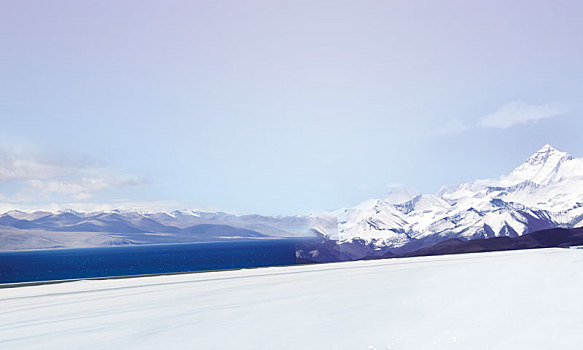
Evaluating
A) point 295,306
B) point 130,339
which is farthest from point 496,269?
point 130,339

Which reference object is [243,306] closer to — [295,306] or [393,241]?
[295,306]

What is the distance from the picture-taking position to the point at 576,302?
6.51m

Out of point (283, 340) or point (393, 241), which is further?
point (393, 241)

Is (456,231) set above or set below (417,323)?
above

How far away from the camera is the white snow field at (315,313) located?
504 cm

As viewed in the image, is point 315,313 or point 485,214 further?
point 485,214

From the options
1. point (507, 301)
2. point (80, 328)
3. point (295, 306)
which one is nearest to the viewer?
point (80, 328)

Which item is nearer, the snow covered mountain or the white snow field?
the white snow field

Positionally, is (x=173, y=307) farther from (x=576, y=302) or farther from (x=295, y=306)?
(x=576, y=302)

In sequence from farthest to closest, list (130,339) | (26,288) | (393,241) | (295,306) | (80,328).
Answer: (393,241), (26,288), (295,306), (80,328), (130,339)

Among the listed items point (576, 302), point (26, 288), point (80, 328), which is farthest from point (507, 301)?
point (26, 288)

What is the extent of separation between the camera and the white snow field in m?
5.04

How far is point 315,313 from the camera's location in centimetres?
659

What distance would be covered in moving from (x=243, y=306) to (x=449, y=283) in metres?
4.34
